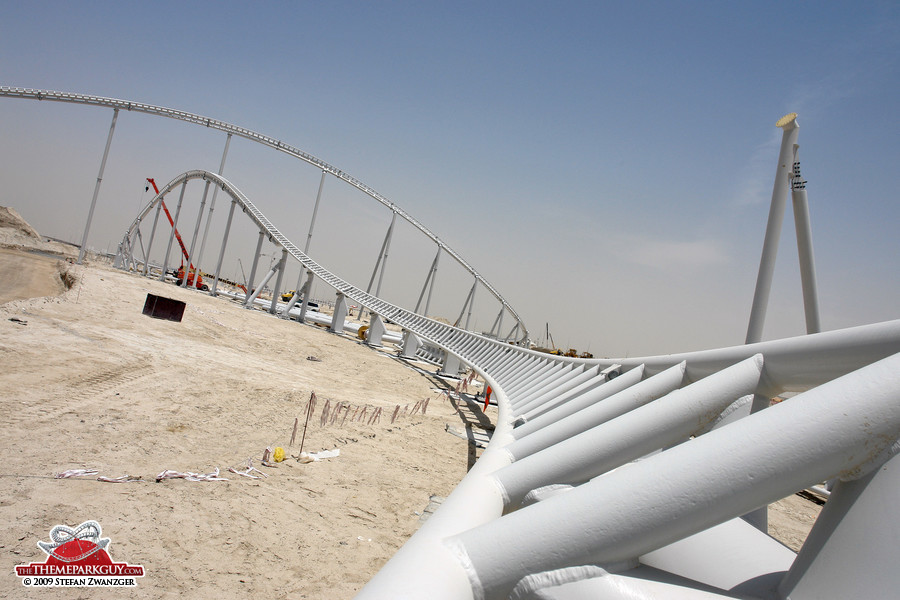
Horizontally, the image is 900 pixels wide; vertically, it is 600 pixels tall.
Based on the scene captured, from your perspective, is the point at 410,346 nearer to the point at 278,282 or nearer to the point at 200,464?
the point at 278,282

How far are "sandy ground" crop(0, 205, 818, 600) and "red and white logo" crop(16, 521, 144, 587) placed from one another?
0.06 meters

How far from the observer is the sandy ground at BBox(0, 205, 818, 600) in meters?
3.11

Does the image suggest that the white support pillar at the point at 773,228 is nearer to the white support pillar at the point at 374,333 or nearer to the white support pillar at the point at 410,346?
the white support pillar at the point at 410,346

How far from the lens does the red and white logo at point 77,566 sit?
2.73 meters

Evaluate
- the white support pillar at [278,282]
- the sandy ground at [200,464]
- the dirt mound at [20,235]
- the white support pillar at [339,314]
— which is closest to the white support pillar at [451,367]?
the sandy ground at [200,464]

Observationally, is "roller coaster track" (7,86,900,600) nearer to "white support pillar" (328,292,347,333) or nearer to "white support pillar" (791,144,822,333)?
"white support pillar" (791,144,822,333)

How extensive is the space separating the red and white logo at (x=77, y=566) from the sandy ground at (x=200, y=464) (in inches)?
2.5

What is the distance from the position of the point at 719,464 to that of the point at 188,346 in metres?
11.3

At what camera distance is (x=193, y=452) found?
15.8ft

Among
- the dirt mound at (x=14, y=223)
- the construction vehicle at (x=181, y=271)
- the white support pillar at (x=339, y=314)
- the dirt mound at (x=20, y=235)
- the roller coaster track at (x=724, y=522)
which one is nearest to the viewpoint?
the roller coaster track at (x=724, y=522)

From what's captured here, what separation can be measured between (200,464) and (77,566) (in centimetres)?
166

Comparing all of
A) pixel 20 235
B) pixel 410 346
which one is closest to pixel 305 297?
pixel 410 346

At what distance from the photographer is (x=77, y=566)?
9.45 ft

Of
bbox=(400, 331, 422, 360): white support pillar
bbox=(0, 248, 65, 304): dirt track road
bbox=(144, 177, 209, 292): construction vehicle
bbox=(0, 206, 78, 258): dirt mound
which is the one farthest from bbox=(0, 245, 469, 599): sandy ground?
bbox=(0, 206, 78, 258): dirt mound
